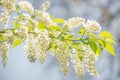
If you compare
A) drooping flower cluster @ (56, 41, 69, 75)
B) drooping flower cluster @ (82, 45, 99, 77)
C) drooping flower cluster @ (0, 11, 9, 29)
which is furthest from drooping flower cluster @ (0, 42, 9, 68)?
drooping flower cluster @ (82, 45, 99, 77)

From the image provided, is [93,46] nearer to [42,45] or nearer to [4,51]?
[42,45]

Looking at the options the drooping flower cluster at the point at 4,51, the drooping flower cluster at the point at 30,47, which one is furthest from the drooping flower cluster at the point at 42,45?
the drooping flower cluster at the point at 4,51

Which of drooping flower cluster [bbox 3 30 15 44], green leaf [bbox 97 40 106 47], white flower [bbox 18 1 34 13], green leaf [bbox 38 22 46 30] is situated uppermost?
white flower [bbox 18 1 34 13]

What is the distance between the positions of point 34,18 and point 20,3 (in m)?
0.09

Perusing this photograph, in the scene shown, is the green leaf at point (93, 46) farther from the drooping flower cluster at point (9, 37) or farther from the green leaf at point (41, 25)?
the drooping flower cluster at point (9, 37)

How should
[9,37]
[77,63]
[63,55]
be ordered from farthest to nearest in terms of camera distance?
[77,63] < [63,55] < [9,37]

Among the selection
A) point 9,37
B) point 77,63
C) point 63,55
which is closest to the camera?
point 9,37

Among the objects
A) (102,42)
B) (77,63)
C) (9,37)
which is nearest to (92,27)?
(102,42)

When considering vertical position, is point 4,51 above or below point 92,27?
below

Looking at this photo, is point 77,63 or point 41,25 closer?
point 41,25

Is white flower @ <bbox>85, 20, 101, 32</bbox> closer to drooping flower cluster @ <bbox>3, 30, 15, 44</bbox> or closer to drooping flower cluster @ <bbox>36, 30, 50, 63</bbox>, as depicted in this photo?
drooping flower cluster @ <bbox>36, 30, 50, 63</bbox>

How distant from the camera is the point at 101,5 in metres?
3.59

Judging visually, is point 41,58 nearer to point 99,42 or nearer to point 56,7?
point 99,42

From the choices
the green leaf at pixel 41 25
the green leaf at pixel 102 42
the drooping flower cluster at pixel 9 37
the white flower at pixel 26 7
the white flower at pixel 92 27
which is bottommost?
the drooping flower cluster at pixel 9 37
